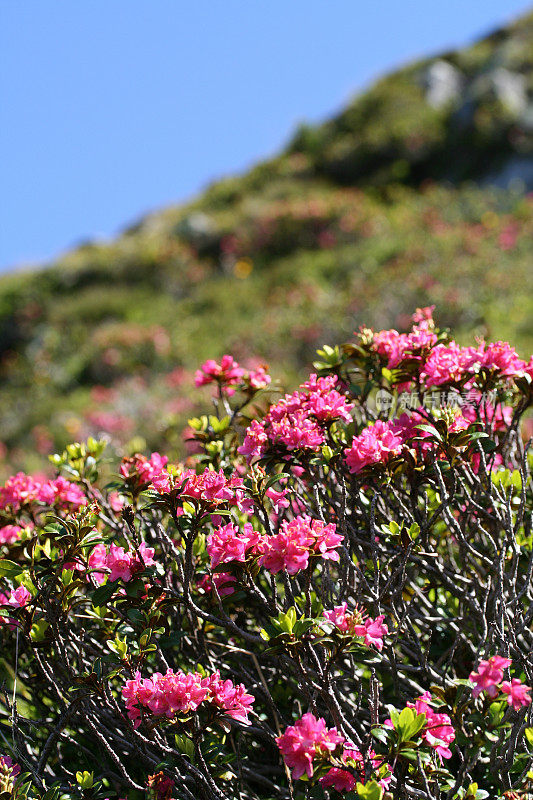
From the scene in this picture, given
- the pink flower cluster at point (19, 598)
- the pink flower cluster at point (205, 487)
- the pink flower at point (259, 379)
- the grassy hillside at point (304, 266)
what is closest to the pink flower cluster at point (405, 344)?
the pink flower at point (259, 379)

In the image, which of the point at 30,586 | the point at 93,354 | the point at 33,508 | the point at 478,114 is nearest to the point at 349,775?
the point at 30,586

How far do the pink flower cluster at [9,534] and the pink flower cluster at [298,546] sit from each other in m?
1.05

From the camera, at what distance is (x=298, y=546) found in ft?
5.01

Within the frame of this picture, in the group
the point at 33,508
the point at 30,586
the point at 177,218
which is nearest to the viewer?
the point at 30,586

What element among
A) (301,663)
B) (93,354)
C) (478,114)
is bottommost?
(301,663)

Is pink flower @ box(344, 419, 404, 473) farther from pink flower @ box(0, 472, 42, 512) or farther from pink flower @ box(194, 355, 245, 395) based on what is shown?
pink flower @ box(0, 472, 42, 512)

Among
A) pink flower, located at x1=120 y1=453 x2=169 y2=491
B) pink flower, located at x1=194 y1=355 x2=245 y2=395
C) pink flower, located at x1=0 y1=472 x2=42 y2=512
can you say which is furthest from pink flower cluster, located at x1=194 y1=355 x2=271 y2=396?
pink flower, located at x1=0 y1=472 x2=42 y2=512

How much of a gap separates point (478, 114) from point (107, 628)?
1850 centimetres

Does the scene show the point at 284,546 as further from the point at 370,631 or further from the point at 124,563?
the point at 124,563

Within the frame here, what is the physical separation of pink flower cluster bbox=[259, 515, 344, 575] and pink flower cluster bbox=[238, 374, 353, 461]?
0.32m

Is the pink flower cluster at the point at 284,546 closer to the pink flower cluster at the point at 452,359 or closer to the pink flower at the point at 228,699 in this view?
the pink flower at the point at 228,699

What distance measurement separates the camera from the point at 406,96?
68.0ft

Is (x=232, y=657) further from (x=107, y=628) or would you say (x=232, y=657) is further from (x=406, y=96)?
(x=406, y=96)

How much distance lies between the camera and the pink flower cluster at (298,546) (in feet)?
5.00
